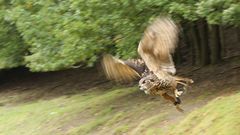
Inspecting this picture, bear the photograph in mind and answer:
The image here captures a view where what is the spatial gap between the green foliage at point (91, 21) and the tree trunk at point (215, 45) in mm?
3939

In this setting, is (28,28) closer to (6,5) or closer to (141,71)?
(6,5)

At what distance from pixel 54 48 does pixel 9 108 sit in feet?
12.9

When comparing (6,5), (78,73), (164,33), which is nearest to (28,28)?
(6,5)

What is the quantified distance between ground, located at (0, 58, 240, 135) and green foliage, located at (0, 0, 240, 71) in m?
1.23

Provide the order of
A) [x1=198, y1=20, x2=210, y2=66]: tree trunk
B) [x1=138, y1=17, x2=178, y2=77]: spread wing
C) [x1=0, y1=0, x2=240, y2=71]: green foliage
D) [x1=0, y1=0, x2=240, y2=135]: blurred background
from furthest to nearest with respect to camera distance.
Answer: [x1=198, y1=20, x2=210, y2=66]: tree trunk < [x1=0, y1=0, x2=240, y2=71]: green foliage < [x1=0, y1=0, x2=240, y2=135]: blurred background < [x1=138, y1=17, x2=178, y2=77]: spread wing

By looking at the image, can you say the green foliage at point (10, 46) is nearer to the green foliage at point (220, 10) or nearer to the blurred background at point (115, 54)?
the blurred background at point (115, 54)

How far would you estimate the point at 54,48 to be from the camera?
43.7 feet

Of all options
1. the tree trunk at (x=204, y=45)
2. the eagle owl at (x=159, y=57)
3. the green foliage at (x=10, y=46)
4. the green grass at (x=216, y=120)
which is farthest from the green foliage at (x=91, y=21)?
the tree trunk at (x=204, y=45)

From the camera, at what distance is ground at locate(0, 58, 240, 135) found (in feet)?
28.5

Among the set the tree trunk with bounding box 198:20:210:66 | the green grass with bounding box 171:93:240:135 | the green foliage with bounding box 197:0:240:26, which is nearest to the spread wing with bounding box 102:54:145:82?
the green grass with bounding box 171:93:240:135

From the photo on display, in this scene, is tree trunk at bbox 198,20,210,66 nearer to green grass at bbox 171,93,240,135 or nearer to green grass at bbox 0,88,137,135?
green grass at bbox 0,88,137,135

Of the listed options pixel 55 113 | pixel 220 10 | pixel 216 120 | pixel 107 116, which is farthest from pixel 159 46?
pixel 55 113

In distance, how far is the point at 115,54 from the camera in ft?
37.6

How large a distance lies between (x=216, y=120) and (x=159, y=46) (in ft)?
7.46
